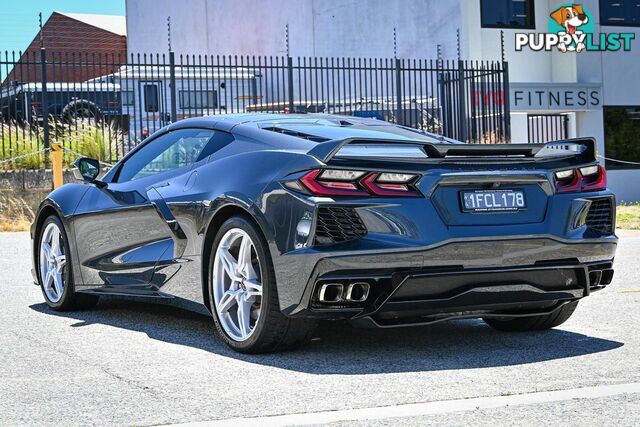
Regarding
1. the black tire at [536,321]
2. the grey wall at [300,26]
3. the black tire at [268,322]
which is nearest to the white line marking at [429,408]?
the black tire at [268,322]

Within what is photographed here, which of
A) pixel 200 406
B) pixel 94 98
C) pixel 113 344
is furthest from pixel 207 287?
pixel 94 98

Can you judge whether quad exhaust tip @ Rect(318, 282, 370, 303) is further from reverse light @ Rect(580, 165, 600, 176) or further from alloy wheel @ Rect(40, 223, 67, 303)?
alloy wheel @ Rect(40, 223, 67, 303)

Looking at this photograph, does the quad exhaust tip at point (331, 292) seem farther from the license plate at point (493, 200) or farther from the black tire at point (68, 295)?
the black tire at point (68, 295)

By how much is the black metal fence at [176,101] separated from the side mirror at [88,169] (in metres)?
11.3

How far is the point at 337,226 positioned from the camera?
5.32m

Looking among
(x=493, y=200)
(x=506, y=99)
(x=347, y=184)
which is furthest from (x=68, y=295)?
(x=506, y=99)

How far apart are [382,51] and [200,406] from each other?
27.9 metres

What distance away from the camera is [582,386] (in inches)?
193

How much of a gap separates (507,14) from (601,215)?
919 inches

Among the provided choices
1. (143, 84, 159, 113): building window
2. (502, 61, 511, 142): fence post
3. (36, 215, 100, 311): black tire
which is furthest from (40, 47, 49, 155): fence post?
(36, 215, 100, 311): black tire

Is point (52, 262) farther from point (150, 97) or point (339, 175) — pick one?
point (150, 97)

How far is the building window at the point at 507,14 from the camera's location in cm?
2833

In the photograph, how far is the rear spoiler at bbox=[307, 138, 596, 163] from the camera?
5398 mm

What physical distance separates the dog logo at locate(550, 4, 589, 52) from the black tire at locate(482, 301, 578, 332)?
73.1 feet
